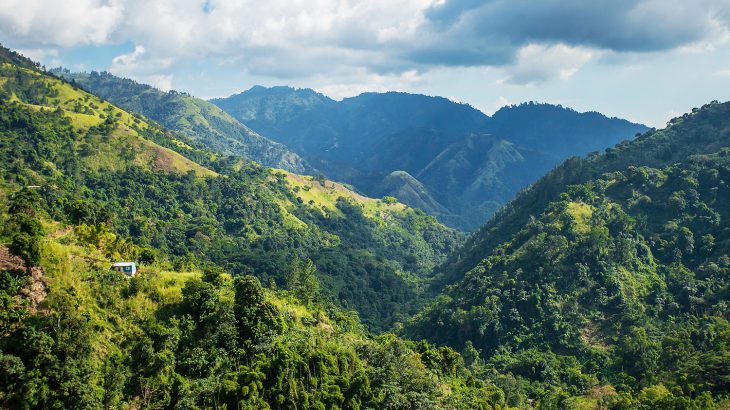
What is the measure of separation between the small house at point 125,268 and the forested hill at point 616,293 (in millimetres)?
63080

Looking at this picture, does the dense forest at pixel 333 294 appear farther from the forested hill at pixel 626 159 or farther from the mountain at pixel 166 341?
the forested hill at pixel 626 159

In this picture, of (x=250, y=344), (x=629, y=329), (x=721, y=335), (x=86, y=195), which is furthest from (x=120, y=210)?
(x=721, y=335)

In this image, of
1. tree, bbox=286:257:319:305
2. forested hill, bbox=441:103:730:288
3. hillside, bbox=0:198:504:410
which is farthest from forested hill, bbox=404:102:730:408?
hillside, bbox=0:198:504:410

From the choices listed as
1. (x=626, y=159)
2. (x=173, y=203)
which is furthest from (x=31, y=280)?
(x=626, y=159)

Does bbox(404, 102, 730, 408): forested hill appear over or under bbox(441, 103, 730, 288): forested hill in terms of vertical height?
under

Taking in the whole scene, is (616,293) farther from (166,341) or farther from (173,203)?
(173,203)

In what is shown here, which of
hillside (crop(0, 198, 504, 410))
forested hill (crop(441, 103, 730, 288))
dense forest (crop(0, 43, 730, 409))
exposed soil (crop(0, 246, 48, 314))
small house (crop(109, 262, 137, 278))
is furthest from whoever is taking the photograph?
forested hill (crop(441, 103, 730, 288))

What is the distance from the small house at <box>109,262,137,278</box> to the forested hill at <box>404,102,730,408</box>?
207 feet

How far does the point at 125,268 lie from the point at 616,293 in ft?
329

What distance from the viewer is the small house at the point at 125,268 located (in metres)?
53.4

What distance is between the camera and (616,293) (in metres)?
114

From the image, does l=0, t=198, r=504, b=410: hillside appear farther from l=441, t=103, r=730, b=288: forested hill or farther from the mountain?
l=441, t=103, r=730, b=288: forested hill

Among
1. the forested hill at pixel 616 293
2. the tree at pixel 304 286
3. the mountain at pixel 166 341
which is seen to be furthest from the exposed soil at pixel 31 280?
the forested hill at pixel 616 293

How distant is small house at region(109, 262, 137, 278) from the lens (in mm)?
53406
